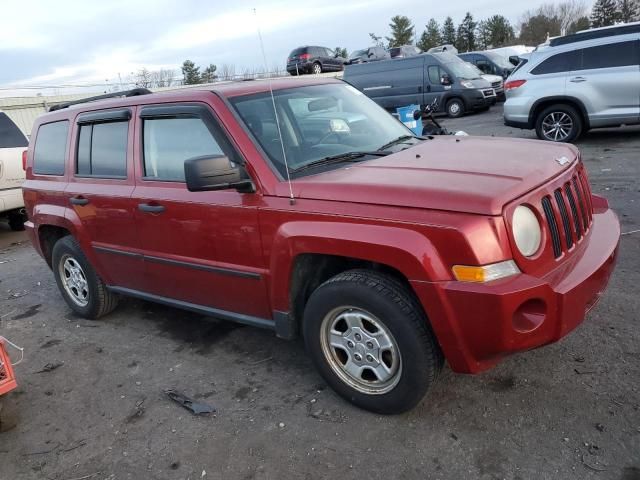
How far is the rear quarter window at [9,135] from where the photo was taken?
344 inches

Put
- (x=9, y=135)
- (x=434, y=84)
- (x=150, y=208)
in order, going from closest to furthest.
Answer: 1. (x=150, y=208)
2. (x=9, y=135)
3. (x=434, y=84)

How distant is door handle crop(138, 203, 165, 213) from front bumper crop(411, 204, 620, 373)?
1940 millimetres

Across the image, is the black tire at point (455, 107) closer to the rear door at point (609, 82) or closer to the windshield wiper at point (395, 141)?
the rear door at point (609, 82)

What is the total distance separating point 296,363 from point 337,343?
2.56 ft

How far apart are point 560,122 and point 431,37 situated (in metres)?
54.2

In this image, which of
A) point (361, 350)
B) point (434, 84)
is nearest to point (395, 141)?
point (361, 350)

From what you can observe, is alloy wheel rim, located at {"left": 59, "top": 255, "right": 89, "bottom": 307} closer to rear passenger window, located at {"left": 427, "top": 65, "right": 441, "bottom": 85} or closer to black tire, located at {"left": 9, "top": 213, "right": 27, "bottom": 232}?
black tire, located at {"left": 9, "top": 213, "right": 27, "bottom": 232}

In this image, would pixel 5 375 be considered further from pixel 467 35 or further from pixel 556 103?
pixel 467 35

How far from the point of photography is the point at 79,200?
14.6 feet

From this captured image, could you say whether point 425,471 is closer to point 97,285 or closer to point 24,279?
point 97,285

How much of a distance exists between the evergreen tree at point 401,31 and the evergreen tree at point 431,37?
4.64 feet

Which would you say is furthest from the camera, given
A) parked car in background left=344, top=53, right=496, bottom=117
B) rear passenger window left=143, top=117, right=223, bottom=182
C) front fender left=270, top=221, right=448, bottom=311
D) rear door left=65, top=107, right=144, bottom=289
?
parked car in background left=344, top=53, right=496, bottom=117

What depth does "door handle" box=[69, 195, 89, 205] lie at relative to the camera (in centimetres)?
441

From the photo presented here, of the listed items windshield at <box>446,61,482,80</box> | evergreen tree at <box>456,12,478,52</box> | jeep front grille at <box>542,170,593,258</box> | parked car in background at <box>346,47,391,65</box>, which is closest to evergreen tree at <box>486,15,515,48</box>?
evergreen tree at <box>456,12,478,52</box>
